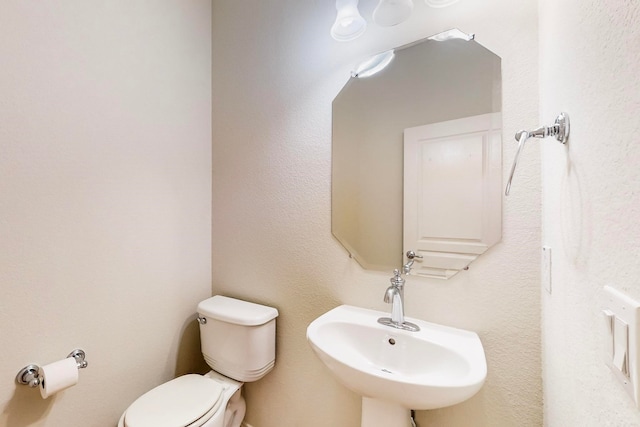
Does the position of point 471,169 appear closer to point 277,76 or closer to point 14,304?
point 277,76

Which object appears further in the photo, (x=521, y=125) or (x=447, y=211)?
(x=447, y=211)

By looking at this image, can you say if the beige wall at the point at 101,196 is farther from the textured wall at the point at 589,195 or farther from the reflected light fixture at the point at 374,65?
the textured wall at the point at 589,195

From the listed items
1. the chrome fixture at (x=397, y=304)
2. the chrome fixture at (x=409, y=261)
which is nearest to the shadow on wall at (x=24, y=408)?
the chrome fixture at (x=397, y=304)

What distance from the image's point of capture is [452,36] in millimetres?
959

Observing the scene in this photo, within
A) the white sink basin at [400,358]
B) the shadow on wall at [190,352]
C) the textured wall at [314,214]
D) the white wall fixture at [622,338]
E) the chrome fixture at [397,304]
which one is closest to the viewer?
the white wall fixture at [622,338]

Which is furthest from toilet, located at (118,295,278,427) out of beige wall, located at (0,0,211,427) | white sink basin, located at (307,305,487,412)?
white sink basin, located at (307,305,487,412)

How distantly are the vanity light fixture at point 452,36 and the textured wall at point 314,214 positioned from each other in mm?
30

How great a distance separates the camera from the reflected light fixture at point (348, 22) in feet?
3.60

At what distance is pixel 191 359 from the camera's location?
4.99 feet

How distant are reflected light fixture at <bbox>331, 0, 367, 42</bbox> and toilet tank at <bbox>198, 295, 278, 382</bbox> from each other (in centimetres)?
130

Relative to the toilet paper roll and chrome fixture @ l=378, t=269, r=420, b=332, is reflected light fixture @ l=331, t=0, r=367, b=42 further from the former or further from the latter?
the toilet paper roll

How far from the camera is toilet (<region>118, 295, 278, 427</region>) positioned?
3.44ft

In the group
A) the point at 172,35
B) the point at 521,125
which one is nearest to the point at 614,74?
the point at 521,125

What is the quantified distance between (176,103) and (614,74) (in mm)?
1647
